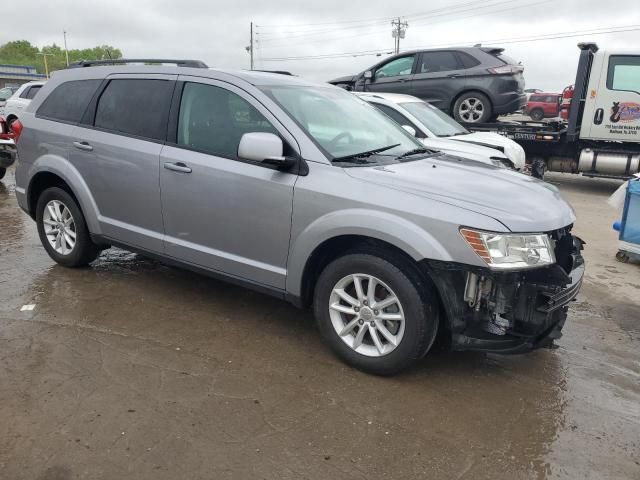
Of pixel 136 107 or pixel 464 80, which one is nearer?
pixel 136 107

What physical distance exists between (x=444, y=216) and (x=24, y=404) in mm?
2508

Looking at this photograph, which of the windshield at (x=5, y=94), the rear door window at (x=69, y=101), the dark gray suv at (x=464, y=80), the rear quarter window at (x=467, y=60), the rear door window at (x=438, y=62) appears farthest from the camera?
the windshield at (x=5, y=94)

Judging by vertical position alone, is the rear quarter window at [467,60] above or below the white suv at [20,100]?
above

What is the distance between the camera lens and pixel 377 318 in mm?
3283

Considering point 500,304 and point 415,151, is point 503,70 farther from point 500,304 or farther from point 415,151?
point 500,304

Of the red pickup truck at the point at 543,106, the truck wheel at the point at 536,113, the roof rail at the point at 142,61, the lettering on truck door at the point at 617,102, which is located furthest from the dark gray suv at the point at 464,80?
the red pickup truck at the point at 543,106

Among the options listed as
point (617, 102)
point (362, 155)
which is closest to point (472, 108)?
point (617, 102)

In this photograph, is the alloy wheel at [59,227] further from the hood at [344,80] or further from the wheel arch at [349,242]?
the hood at [344,80]

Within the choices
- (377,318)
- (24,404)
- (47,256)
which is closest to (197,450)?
(24,404)

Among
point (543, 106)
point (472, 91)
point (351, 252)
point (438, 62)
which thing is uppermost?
point (438, 62)

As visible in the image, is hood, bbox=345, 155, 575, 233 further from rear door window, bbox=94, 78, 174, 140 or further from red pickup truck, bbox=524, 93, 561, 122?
red pickup truck, bbox=524, 93, 561, 122

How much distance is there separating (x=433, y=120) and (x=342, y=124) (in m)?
4.95

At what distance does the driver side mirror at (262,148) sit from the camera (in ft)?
11.1

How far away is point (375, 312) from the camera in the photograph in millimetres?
3277
